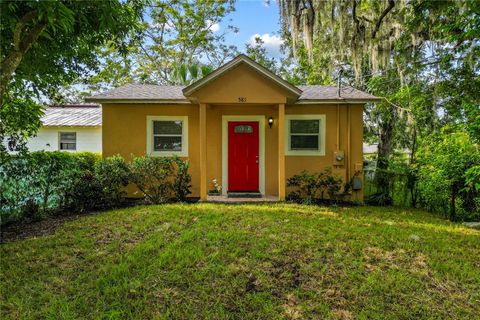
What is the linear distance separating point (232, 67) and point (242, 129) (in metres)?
2.03

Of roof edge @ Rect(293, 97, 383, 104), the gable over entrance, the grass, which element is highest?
the gable over entrance

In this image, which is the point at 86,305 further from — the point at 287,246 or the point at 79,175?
the point at 79,175

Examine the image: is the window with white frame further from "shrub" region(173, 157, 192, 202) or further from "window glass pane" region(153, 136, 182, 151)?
"shrub" region(173, 157, 192, 202)

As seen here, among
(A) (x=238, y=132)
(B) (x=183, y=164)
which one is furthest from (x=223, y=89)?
(B) (x=183, y=164)

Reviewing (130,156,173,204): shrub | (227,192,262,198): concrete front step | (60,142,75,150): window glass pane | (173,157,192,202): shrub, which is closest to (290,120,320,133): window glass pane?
(227,192,262,198): concrete front step

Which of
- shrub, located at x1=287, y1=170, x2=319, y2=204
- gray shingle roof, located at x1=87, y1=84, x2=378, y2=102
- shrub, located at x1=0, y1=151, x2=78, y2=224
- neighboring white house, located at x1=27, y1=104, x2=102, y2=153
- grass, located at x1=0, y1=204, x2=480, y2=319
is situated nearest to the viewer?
grass, located at x1=0, y1=204, x2=480, y2=319

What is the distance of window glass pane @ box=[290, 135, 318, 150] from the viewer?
8.55 metres

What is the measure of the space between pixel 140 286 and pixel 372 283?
2.99 meters

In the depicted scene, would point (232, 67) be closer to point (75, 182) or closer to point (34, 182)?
point (75, 182)

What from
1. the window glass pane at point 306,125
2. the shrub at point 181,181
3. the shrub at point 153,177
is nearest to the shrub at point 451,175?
the window glass pane at point 306,125

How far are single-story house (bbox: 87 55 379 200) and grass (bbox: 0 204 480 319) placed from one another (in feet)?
9.65

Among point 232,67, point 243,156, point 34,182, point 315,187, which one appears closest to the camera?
point 34,182

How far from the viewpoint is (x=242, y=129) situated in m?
8.84

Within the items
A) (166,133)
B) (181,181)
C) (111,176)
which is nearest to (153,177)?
(181,181)
